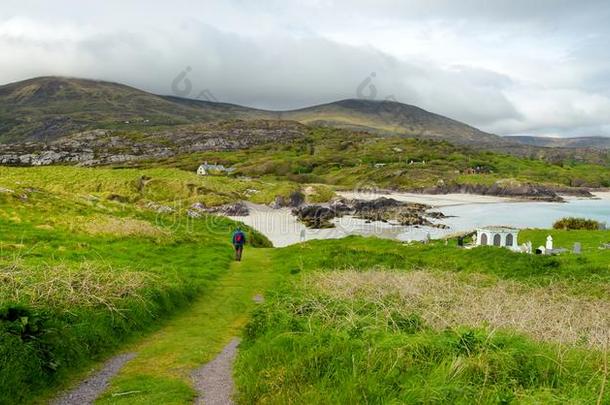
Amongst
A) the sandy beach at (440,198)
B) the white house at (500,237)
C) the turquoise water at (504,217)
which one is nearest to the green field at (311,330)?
the white house at (500,237)

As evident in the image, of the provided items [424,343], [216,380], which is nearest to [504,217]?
[424,343]

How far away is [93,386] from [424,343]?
24.8 feet

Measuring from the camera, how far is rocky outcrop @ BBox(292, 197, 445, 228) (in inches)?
3282

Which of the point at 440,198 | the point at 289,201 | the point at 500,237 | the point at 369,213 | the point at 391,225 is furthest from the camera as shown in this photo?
the point at 440,198

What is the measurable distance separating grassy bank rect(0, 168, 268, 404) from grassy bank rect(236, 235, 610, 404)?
165 inches

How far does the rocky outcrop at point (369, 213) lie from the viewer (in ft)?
274

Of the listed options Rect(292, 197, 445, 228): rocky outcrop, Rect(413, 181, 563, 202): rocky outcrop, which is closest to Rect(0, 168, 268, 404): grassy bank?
Rect(292, 197, 445, 228): rocky outcrop

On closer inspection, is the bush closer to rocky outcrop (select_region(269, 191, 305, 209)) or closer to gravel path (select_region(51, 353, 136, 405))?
rocky outcrop (select_region(269, 191, 305, 209))

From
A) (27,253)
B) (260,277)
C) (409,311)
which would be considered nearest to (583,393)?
(409,311)

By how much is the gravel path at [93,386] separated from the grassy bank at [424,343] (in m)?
3.17

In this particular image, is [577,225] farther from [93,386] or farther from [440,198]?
[440,198]

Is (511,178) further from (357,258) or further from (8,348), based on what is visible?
(8,348)

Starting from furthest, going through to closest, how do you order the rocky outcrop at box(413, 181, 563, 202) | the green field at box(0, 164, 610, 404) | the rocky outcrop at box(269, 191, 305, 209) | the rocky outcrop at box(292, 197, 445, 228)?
the rocky outcrop at box(413, 181, 563, 202), the rocky outcrop at box(269, 191, 305, 209), the rocky outcrop at box(292, 197, 445, 228), the green field at box(0, 164, 610, 404)

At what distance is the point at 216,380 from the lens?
12219 millimetres
